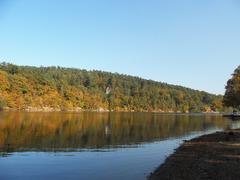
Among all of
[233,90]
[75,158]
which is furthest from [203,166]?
[233,90]

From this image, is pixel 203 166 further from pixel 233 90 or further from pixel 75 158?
pixel 233 90

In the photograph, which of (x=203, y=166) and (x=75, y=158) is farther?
(x=75, y=158)

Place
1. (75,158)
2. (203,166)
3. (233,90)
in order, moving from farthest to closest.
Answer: (233,90) < (75,158) < (203,166)

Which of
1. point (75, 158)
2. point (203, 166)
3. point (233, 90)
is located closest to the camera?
point (203, 166)

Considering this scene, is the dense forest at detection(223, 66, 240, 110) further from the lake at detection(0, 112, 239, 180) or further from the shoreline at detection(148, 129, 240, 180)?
the shoreline at detection(148, 129, 240, 180)

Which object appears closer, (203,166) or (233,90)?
(203,166)

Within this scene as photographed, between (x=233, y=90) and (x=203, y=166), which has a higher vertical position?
(x=233, y=90)

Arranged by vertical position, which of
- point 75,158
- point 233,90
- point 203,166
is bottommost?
point 75,158

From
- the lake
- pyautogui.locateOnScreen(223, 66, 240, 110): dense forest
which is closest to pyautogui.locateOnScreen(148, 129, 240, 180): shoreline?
the lake

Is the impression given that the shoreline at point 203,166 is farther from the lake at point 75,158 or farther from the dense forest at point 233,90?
the dense forest at point 233,90

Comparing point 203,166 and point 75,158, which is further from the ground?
point 203,166

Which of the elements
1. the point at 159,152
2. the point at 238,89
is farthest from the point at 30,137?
the point at 238,89

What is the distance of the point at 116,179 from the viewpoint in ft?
105

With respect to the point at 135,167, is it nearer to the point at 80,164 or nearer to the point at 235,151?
the point at 80,164
